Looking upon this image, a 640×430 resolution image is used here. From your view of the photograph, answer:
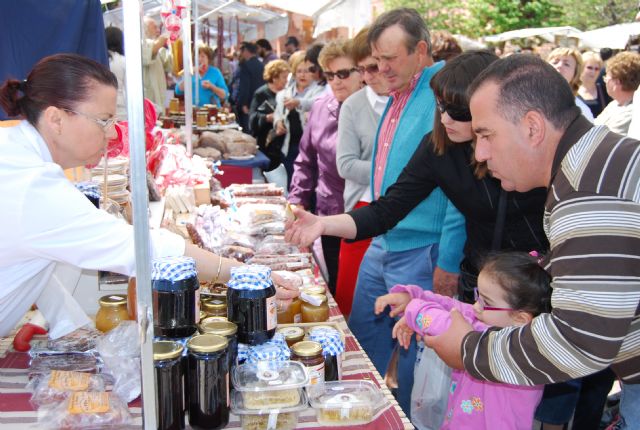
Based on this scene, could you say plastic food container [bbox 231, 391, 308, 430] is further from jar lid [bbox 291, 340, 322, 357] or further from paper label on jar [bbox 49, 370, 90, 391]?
paper label on jar [bbox 49, 370, 90, 391]

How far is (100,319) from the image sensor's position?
2066 millimetres

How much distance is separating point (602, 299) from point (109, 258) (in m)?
1.32

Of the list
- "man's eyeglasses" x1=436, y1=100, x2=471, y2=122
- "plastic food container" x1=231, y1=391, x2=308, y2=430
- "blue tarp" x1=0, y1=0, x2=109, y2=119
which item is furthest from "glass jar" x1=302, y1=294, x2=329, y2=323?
"blue tarp" x1=0, y1=0, x2=109, y2=119

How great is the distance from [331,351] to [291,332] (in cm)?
19

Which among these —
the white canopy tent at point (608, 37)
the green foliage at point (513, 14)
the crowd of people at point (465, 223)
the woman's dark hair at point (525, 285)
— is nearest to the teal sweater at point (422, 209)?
the crowd of people at point (465, 223)

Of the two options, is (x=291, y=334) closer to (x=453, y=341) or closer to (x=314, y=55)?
(x=453, y=341)

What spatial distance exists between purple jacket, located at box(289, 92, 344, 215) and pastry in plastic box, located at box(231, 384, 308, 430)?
294 centimetres

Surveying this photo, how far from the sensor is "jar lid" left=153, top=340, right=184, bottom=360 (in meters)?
1.51

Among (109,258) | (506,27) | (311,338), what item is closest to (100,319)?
(109,258)

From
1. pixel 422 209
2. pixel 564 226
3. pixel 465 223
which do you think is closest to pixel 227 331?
pixel 564 226

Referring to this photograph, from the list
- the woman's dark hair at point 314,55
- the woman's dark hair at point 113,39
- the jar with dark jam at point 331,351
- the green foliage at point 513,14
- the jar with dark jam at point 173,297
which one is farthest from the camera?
the green foliage at point 513,14

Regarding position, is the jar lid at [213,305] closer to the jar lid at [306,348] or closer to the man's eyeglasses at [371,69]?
the jar lid at [306,348]

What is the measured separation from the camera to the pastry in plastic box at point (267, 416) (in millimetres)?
1566

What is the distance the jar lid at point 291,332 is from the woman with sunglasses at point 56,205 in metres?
0.18
